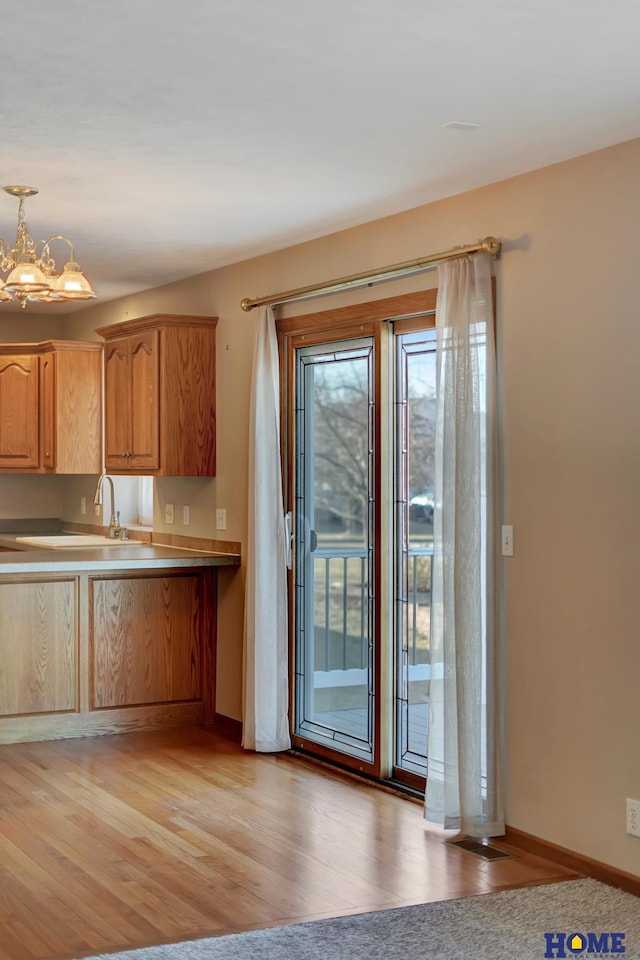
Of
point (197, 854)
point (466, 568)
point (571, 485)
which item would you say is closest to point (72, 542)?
point (197, 854)

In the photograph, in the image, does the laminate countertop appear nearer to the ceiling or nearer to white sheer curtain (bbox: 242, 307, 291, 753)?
white sheer curtain (bbox: 242, 307, 291, 753)

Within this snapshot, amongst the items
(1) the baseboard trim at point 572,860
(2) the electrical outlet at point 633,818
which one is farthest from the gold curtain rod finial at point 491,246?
(1) the baseboard trim at point 572,860

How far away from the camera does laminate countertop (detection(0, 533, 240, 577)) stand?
6.04 metres

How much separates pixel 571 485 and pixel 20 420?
4954 millimetres

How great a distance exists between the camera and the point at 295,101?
356 cm

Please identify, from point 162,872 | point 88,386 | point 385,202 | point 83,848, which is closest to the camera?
point 162,872

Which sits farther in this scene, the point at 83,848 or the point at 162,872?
the point at 83,848

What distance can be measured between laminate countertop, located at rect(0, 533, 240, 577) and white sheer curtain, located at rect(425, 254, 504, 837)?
85.1 inches

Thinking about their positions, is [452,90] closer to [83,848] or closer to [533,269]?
[533,269]

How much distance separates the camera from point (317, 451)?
585cm

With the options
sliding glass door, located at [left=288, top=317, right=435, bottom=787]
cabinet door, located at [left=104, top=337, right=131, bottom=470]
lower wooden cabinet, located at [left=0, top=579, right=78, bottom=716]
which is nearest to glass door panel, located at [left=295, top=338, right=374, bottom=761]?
sliding glass door, located at [left=288, top=317, right=435, bottom=787]

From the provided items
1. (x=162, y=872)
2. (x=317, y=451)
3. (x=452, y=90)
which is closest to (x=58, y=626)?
(x=317, y=451)

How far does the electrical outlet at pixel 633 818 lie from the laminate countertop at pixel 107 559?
3.05 metres

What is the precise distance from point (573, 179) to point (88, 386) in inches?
178
